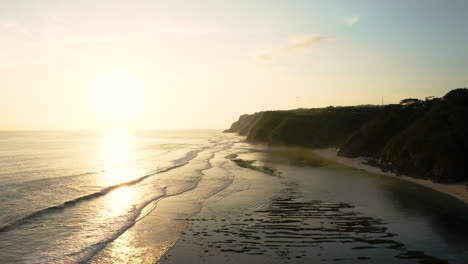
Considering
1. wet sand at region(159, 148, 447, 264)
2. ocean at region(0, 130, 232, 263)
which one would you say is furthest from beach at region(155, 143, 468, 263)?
ocean at region(0, 130, 232, 263)

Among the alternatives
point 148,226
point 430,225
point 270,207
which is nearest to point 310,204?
point 270,207

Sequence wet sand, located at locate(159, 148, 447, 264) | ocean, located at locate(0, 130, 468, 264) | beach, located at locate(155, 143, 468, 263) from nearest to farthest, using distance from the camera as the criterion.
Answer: wet sand, located at locate(159, 148, 447, 264) → beach, located at locate(155, 143, 468, 263) → ocean, located at locate(0, 130, 468, 264)

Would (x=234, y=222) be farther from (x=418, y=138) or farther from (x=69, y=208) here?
(x=418, y=138)

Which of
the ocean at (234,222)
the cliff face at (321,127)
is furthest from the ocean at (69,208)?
the cliff face at (321,127)

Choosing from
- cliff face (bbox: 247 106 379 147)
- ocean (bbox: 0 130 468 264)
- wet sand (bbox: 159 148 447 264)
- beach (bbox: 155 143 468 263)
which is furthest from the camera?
cliff face (bbox: 247 106 379 147)

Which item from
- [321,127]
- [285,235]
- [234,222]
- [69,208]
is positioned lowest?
[69,208]

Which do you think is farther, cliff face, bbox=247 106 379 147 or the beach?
cliff face, bbox=247 106 379 147

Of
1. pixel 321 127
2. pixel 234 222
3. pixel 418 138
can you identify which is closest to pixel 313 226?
pixel 234 222

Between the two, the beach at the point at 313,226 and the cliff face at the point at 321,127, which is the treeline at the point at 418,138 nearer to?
the cliff face at the point at 321,127

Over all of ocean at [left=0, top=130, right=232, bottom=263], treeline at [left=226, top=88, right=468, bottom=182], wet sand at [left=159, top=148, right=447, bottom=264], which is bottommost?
ocean at [left=0, top=130, right=232, bottom=263]

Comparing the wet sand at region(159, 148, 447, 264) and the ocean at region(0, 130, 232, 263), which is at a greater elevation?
the wet sand at region(159, 148, 447, 264)

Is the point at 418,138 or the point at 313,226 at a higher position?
the point at 418,138

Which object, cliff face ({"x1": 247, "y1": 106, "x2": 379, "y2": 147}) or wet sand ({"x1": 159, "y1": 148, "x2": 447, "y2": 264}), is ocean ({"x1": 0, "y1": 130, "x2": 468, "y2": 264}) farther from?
cliff face ({"x1": 247, "y1": 106, "x2": 379, "y2": 147})

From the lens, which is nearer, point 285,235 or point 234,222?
point 285,235
